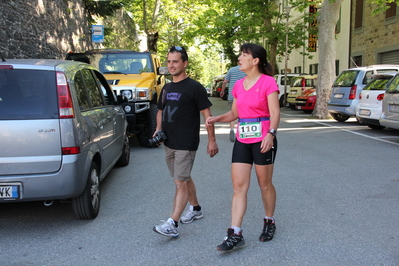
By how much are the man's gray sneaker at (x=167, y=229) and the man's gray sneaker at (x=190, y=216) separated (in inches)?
17.7

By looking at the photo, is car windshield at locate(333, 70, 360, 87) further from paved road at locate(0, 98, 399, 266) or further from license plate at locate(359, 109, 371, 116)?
paved road at locate(0, 98, 399, 266)

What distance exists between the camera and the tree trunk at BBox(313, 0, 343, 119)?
15125 millimetres

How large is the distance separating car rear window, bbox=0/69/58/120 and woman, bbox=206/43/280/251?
4.90 ft

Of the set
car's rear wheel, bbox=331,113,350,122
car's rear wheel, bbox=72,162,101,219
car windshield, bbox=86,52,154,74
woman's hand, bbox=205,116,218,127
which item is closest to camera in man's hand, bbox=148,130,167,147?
woman's hand, bbox=205,116,218,127

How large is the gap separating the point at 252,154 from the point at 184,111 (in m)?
0.74

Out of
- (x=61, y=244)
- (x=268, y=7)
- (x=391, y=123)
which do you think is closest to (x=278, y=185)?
(x=61, y=244)

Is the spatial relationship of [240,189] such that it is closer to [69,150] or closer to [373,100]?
[69,150]

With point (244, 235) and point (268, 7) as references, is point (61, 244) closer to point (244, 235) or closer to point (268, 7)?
point (244, 235)

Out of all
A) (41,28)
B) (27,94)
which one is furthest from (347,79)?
(27,94)

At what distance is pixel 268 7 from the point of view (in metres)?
24.8

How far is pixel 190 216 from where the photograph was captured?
4.31 m

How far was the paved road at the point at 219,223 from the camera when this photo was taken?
3.46 meters

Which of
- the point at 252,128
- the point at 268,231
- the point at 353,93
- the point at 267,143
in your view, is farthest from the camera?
the point at 353,93

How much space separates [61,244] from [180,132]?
147 cm
